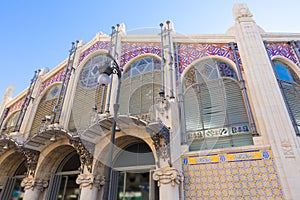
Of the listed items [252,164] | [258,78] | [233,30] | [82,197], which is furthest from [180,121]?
[233,30]

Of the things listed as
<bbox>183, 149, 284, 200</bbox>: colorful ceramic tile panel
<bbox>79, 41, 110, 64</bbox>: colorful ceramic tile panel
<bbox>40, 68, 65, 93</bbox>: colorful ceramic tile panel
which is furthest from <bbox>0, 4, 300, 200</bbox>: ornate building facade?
<bbox>40, 68, 65, 93</bbox>: colorful ceramic tile panel

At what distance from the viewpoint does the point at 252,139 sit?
771 cm

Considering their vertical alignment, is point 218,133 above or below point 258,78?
below

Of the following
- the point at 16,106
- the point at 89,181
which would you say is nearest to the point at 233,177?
the point at 89,181

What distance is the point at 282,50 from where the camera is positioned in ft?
34.3

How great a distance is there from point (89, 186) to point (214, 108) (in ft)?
19.4

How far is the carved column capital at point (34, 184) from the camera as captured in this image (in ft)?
30.3

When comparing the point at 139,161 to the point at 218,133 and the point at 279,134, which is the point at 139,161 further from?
Result: the point at 279,134

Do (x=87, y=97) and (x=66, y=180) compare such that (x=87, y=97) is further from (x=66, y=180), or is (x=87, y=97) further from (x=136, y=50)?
(x=66, y=180)

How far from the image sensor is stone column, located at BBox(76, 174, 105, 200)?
7.99m

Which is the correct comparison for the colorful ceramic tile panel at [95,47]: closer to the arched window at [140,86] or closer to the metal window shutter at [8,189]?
the arched window at [140,86]

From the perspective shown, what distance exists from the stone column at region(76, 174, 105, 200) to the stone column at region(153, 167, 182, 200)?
266 centimetres

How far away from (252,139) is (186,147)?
7.91ft

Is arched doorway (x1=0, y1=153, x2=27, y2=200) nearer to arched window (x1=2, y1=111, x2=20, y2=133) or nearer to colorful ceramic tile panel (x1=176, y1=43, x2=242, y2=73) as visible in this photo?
arched window (x1=2, y1=111, x2=20, y2=133)
